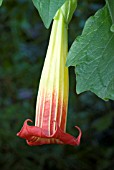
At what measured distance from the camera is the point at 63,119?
1455mm

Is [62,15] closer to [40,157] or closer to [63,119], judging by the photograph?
[63,119]

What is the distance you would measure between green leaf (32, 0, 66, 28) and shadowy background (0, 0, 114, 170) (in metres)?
2.32

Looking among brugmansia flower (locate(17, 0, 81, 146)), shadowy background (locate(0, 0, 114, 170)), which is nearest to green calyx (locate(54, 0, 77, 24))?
brugmansia flower (locate(17, 0, 81, 146))

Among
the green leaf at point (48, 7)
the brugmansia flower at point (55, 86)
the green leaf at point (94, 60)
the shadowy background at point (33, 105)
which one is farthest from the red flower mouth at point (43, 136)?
the shadowy background at point (33, 105)

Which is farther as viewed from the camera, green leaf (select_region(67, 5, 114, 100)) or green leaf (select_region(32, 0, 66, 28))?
green leaf (select_region(67, 5, 114, 100))

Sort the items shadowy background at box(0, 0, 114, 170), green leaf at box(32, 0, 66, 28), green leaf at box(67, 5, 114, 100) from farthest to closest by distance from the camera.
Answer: shadowy background at box(0, 0, 114, 170) → green leaf at box(67, 5, 114, 100) → green leaf at box(32, 0, 66, 28)

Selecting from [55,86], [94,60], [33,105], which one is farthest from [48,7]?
[33,105]

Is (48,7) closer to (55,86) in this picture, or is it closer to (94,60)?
(94,60)

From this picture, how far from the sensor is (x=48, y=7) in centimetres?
124

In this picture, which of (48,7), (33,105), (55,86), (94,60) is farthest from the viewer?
(33,105)

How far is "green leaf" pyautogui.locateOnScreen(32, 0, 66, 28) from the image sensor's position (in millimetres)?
1230

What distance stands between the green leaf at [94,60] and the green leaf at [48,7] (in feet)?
0.45

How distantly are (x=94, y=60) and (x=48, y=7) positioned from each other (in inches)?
7.7

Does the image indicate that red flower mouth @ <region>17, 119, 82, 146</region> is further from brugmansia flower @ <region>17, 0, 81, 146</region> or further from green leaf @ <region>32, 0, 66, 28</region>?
green leaf @ <region>32, 0, 66, 28</region>
